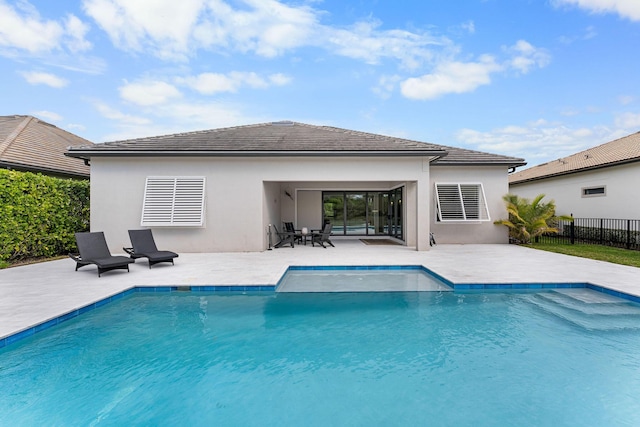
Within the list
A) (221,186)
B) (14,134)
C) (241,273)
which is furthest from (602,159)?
(14,134)

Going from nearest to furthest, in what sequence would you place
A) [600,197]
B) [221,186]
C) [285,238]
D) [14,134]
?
1. [221,186]
2. [285,238]
3. [14,134]
4. [600,197]

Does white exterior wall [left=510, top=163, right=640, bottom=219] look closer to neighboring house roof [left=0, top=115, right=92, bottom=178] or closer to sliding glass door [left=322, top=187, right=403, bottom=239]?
sliding glass door [left=322, top=187, right=403, bottom=239]

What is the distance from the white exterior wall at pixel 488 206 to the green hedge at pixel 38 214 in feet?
45.4

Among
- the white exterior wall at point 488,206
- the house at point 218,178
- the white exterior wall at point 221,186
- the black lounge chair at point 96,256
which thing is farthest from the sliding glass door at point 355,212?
the black lounge chair at point 96,256

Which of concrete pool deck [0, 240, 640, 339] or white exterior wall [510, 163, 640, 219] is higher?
white exterior wall [510, 163, 640, 219]

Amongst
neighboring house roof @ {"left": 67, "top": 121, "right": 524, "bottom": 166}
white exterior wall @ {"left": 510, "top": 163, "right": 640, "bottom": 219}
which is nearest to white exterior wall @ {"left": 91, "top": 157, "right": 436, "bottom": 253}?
neighboring house roof @ {"left": 67, "top": 121, "right": 524, "bottom": 166}

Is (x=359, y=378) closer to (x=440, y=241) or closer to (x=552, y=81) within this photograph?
(x=440, y=241)

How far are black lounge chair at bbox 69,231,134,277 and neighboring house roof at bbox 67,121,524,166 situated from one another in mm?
4114

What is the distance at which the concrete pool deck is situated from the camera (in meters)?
5.71

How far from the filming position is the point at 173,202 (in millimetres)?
11695

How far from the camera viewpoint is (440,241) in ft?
47.4

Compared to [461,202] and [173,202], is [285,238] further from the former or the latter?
[461,202]

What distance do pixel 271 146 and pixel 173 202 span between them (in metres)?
4.01

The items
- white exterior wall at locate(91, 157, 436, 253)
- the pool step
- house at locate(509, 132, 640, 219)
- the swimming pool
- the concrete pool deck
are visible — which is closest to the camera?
the pool step
